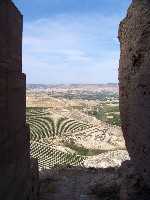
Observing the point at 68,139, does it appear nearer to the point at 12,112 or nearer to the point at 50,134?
the point at 50,134

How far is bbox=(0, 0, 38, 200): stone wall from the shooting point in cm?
822

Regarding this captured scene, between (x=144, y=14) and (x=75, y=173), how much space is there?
29.4ft

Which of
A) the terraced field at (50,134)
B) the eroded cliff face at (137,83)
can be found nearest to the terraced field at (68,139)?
the terraced field at (50,134)

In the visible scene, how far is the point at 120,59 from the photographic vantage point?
1270 centimetres

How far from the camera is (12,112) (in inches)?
358

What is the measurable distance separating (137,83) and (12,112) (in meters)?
3.15

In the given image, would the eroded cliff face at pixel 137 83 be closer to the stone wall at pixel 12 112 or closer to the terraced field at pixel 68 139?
the stone wall at pixel 12 112

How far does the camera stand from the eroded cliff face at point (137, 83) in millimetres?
9992

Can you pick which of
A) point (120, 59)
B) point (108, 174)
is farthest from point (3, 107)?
point (108, 174)

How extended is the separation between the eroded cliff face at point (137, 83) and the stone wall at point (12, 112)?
106 inches

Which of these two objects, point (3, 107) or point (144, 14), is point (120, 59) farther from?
point (3, 107)

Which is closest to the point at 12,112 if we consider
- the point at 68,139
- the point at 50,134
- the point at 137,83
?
the point at 137,83

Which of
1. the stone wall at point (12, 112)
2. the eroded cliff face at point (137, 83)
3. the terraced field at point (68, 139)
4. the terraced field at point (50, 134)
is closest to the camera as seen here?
the stone wall at point (12, 112)

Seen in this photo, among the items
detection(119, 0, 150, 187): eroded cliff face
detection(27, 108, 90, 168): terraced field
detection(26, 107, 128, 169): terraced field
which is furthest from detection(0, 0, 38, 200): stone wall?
detection(27, 108, 90, 168): terraced field
